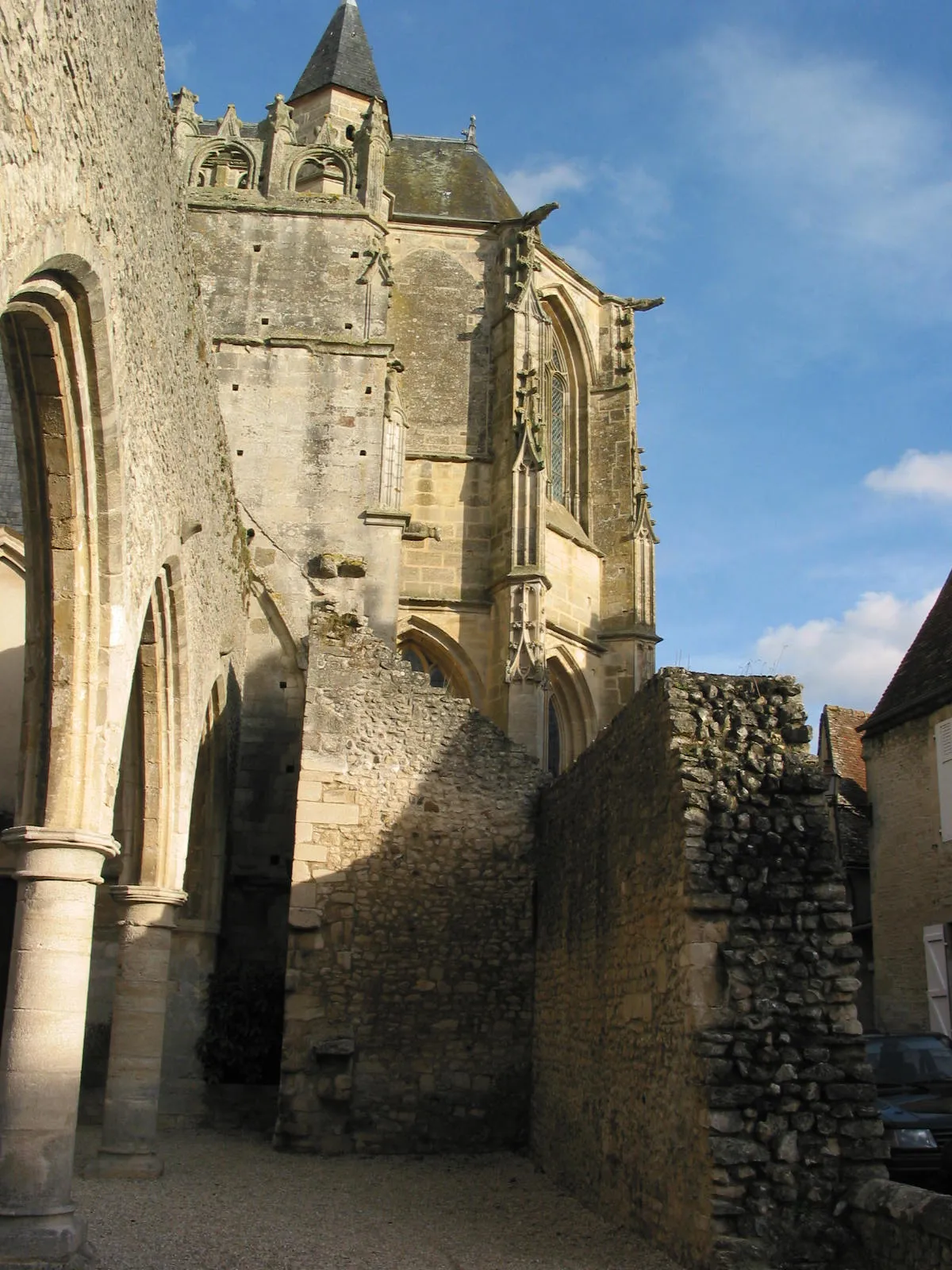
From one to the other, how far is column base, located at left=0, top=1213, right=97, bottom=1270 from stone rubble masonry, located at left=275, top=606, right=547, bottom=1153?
4.13m

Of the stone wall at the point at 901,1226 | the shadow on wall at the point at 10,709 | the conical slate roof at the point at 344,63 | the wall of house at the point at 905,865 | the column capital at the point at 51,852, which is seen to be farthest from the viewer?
the conical slate roof at the point at 344,63

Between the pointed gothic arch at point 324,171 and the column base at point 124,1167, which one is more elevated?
the pointed gothic arch at point 324,171

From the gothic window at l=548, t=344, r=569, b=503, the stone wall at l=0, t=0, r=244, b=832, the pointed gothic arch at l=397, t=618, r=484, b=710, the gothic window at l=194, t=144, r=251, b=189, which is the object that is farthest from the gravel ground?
the gothic window at l=194, t=144, r=251, b=189

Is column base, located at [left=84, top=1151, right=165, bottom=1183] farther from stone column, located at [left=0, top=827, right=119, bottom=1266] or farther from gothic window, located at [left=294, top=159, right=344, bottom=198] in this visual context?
gothic window, located at [left=294, top=159, right=344, bottom=198]

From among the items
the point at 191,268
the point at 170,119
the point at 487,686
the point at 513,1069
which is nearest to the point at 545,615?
the point at 487,686

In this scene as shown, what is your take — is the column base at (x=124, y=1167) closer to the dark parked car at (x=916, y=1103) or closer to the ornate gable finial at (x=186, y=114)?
the dark parked car at (x=916, y=1103)

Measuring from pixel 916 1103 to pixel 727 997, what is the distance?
6.55 ft

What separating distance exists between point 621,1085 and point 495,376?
1207cm

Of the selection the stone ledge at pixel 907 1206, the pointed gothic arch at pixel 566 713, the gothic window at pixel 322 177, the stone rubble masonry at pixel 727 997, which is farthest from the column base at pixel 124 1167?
the gothic window at pixel 322 177

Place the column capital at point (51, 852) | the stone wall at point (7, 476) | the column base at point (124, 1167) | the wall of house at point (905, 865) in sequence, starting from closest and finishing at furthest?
the column capital at point (51, 852)
the column base at point (124, 1167)
the wall of house at point (905, 865)
the stone wall at point (7, 476)

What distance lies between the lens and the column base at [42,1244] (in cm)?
546

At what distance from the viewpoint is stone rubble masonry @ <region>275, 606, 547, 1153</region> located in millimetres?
9867

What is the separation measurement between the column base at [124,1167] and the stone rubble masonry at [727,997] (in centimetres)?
308

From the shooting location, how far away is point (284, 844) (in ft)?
41.3
